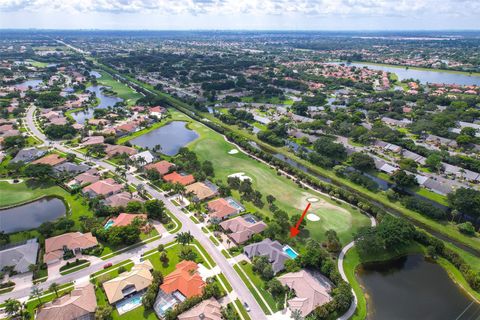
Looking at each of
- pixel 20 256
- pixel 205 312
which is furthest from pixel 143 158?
pixel 205 312

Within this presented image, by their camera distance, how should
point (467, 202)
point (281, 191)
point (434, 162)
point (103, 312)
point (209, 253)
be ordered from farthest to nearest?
point (434, 162)
point (281, 191)
point (467, 202)
point (209, 253)
point (103, 312)

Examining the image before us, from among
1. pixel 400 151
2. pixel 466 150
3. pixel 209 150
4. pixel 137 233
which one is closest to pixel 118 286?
pixel 137 233

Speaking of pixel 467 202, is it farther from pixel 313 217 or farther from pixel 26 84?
pixel 26 84

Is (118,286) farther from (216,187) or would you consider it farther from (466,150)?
(466,150)

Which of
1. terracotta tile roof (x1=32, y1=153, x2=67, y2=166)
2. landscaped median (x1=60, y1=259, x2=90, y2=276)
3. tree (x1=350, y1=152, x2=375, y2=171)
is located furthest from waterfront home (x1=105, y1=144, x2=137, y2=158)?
tree (x1=350, y1=152, x2=375, y2=171)

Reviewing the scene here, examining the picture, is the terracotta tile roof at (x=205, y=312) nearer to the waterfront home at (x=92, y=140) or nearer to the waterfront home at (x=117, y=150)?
the waterfront home at (x=117, y=150)

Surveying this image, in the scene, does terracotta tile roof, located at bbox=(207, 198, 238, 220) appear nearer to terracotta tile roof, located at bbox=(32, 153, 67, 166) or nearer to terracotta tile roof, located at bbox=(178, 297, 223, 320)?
terracotta tile roof, located at bbox=(178, 297, 223, 320)
